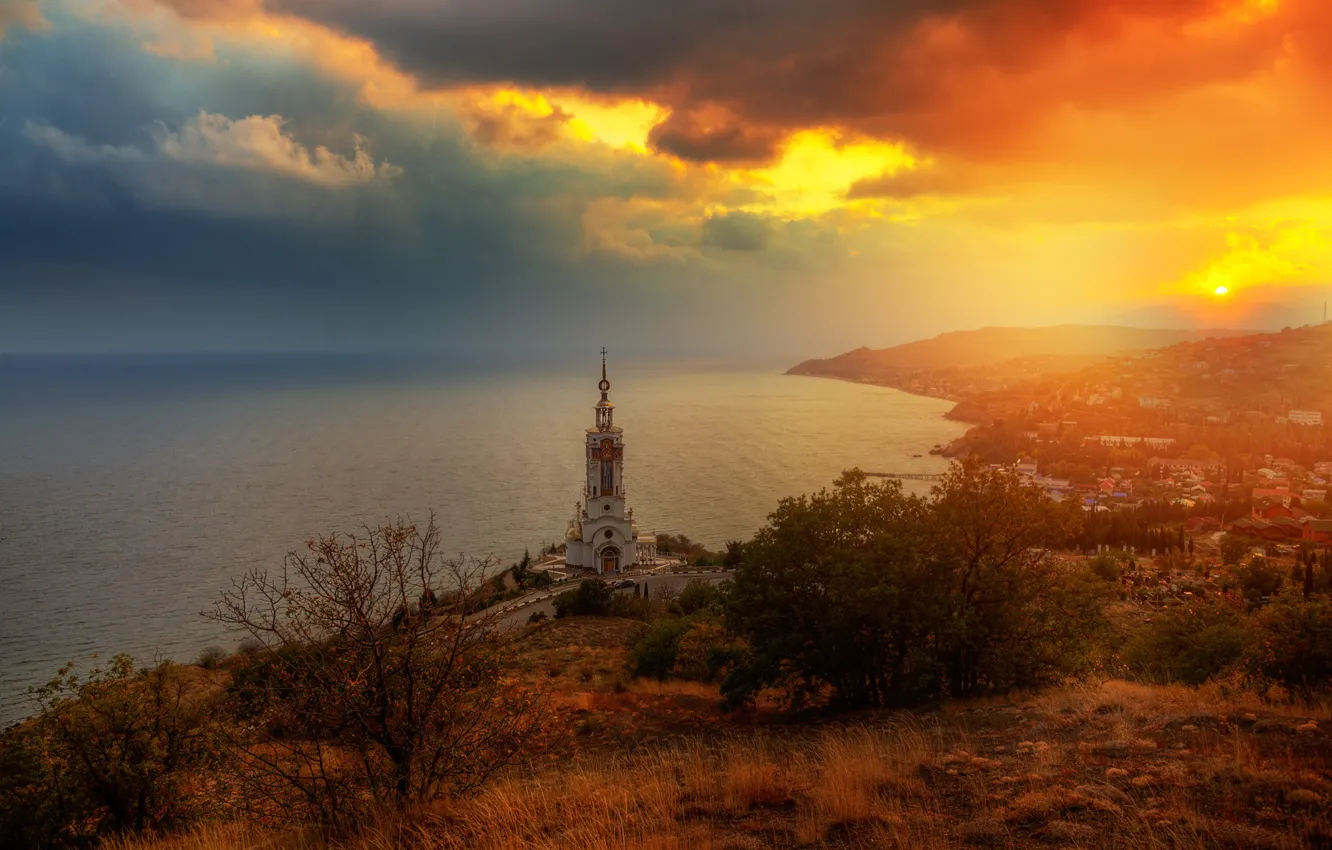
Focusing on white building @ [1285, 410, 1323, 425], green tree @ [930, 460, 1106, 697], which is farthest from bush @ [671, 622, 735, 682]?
white building @ [1285, 410, 1323, 425]

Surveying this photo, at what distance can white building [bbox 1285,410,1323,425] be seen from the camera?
87.6 meters

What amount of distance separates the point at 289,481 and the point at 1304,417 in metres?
108

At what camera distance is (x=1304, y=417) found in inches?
Result: 3541

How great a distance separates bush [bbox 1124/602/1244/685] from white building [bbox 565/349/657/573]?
2766 centimetres

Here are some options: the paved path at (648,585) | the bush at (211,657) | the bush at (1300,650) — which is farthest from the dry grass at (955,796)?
the paved path at (648,585)

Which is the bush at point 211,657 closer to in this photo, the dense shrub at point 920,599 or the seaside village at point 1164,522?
the seaside village at point 1164,522

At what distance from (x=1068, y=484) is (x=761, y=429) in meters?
45.4

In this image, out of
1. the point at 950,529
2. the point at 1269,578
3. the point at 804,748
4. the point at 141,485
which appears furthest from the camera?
the point at 141,485

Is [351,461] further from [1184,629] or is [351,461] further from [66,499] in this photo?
[1184,629]

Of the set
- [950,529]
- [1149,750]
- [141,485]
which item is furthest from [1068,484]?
[141,485]

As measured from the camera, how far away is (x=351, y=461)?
8075cm

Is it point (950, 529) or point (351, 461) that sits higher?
point (950, 529)

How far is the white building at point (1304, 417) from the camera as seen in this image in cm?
8756

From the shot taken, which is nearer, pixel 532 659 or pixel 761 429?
pixel 532 659
